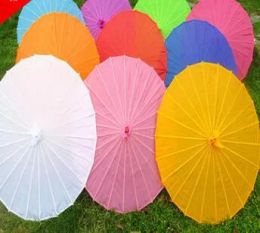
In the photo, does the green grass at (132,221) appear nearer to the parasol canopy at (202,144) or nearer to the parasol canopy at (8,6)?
the parasol canopy at (202,144)

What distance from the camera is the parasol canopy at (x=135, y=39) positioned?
605cm

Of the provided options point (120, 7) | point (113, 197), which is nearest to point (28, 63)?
point (113, 197)

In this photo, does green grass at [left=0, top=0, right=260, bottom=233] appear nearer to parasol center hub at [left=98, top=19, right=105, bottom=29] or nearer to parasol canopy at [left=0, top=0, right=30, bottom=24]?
parasol center hub at [left=98, top=19, right=105, bottom=29]

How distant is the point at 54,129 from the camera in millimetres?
4684

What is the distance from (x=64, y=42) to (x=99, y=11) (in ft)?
6.87

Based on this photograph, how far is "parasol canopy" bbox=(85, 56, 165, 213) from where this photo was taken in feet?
16.3

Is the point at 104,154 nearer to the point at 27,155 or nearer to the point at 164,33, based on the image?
the point at 27,155

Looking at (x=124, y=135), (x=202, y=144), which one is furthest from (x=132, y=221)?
(x=202, y=144)

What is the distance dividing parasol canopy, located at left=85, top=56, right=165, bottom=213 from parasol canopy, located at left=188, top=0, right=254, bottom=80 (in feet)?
7.74

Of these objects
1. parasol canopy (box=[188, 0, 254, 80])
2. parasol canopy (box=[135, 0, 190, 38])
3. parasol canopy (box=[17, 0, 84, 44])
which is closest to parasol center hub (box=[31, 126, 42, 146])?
parasol canopy (box=[17, 0, 84, 44])

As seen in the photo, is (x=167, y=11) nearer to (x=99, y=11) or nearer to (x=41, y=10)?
(x=99, y=11)

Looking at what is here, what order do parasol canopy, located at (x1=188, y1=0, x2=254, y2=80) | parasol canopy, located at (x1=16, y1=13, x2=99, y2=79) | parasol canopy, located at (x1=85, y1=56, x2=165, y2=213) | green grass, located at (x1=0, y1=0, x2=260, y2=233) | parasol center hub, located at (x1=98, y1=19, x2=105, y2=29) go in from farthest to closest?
parasol center hub, located at (x1=98, y1=19, x2=105, y2=29)
parasol canopy, located at (x1=188, y1=0, x2=254, y2=80)
parasol canopy, located at (x1=16, y1=13, x2=99, y2=79)
green grass, located at (x1=0, y1=0, x2=260, y2=233)
parasol canopy, located at (x1=85, y1=56, x2=165, y2=213)

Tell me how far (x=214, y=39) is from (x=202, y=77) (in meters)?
1.29

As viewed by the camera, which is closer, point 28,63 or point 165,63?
point 28,63
